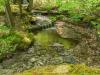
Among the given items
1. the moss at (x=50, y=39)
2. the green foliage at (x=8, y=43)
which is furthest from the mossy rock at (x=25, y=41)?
the moss at (x=50, y=39)

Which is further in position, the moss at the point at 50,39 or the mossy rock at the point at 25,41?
the moss at the point at 50,39

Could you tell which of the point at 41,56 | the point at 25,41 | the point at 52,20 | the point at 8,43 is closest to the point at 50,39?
the point at 25,41

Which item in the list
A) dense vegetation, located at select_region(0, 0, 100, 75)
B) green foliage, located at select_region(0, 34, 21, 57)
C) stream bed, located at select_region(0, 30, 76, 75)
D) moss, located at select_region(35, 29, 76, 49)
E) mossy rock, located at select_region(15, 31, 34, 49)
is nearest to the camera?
stream bed, located at select_region(0, 30, 76, 75)

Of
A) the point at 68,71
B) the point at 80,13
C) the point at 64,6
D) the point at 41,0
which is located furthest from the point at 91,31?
the point at 41,0

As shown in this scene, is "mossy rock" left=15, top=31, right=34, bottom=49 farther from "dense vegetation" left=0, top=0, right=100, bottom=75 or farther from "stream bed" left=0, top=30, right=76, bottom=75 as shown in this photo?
"stream bed" left=0, top=30, right=76, bottom=75

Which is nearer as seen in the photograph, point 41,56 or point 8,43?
point 41,56

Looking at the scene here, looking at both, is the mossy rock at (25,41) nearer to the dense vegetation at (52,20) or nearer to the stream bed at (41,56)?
the dense vegetation at (52,20)

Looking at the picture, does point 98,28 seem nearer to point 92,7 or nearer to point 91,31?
point 91,31

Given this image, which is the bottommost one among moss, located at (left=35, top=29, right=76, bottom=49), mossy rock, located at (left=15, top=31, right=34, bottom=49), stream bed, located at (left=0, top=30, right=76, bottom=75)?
moss, located at (left=35, top=29, right=76, bottom=49)

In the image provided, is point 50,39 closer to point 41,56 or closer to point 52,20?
point 41,56

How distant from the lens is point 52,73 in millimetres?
10438

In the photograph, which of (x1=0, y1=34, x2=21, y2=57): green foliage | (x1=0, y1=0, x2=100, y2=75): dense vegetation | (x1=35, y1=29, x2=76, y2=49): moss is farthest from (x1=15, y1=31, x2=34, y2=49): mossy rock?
(x1=35, y1=29, x2=76, y2=49): moss

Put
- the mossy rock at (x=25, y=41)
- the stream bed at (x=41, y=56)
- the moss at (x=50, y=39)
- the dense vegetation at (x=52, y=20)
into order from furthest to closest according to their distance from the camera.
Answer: the moss at (x=50, y=39), the mossy rock at (x=25, y=41), the dense vegetation at (x=52, y=20), the stream bed at (x=41, y=56)

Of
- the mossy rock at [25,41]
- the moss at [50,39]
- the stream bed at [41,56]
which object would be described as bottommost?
the moss at [50,39]
